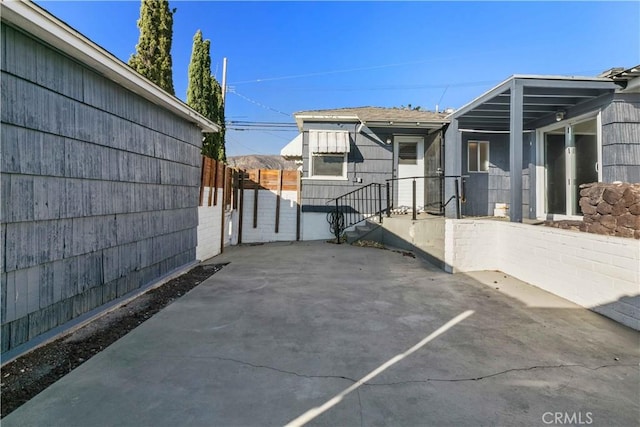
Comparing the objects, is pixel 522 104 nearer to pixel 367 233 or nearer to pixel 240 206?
pixel 367 233

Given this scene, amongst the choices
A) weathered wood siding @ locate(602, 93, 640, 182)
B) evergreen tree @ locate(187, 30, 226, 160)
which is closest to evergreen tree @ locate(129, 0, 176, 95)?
evergreen tree @ locate(187, 30, 226, 160)

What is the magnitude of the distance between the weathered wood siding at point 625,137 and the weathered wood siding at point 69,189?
23.4 feet

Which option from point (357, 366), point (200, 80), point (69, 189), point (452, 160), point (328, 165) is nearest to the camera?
point (357, 366)

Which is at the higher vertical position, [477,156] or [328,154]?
[328,154]

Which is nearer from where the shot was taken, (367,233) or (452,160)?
(452,160)

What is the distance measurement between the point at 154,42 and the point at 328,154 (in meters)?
4.99

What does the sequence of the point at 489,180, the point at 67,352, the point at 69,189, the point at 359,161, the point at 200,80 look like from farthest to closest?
the point at 200,80, the point at 359,161, the point at 489,180, the point at 69,189, the point at 67,352

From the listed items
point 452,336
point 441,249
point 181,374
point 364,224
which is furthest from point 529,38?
point 181,374

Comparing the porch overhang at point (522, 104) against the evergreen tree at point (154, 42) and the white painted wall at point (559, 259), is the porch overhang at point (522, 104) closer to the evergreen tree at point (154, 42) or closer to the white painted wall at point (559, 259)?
the white painted wall at point (559, 259)

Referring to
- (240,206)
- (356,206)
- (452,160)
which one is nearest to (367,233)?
(356,206)

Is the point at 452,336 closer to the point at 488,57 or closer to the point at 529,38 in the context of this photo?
the point at 529,38

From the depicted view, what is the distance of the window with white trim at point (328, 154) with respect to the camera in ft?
29.0

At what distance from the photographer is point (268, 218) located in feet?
Answer: 31.2
